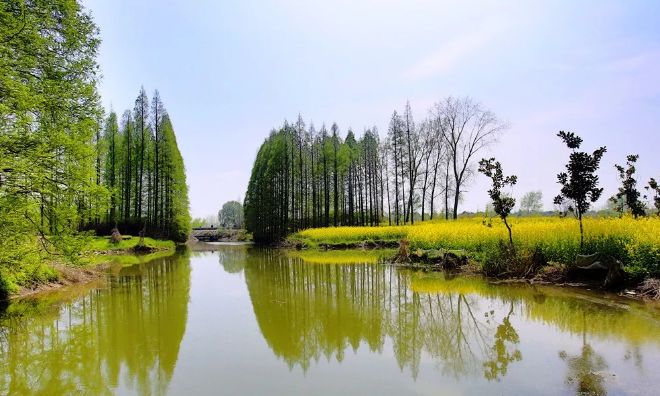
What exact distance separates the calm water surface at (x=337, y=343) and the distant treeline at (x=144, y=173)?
32220 millimetres

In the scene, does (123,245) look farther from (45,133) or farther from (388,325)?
(388,325)

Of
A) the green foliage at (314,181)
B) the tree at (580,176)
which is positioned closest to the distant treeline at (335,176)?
the green foliage at (314,181)

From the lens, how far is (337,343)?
6.35m

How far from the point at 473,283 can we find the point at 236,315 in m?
7.27

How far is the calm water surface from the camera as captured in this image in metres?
4.71

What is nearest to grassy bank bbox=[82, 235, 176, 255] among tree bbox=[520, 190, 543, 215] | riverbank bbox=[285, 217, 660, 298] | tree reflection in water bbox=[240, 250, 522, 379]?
tree reflection in water bbox=[240, 250, 522, 379]

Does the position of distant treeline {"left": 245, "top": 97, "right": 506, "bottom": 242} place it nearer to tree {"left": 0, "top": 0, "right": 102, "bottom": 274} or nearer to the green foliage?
the green foliage

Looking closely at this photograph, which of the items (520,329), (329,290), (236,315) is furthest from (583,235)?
(236,315)

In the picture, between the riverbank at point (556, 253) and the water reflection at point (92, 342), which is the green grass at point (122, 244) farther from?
the riverbank at point (556, 253)

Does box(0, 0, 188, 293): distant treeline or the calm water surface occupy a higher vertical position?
box(0, 0, 188, 293): distant treeline

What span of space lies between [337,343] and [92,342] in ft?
13.2

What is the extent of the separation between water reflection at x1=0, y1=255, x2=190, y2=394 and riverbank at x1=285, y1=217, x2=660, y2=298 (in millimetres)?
9732

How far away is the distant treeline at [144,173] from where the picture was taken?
135ft

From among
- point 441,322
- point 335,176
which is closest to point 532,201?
point 335,176
